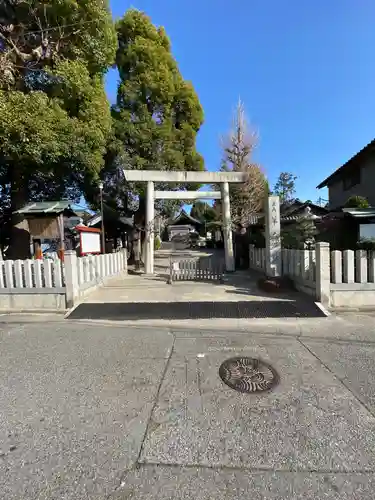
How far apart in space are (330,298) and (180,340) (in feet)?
11.5

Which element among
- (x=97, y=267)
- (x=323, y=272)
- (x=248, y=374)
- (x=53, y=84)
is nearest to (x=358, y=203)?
(x=323, y=272)

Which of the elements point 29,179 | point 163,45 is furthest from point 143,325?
point 163,45

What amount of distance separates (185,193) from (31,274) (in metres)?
6.94

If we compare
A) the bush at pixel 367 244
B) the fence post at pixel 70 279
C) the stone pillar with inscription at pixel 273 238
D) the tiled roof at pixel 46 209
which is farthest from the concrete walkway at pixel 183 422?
the tiled roof at pixel 46 209

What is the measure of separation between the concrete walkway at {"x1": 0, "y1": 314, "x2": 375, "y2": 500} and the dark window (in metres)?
11.5

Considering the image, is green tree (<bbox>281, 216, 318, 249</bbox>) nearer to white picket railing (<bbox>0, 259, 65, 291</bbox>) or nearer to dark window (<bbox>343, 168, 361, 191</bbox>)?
dark window (<bbox>343, 168, 361, 191</bbox>)

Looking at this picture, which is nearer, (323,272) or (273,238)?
(323,272)

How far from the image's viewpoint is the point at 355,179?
1313cm

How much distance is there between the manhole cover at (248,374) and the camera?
2.77m

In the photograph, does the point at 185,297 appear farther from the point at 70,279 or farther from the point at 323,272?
the point at 323,272

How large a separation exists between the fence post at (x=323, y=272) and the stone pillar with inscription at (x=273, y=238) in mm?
2351

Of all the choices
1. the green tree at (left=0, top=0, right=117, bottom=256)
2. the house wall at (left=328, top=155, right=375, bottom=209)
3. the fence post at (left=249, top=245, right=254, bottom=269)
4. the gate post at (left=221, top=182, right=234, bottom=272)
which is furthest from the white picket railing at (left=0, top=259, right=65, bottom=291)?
the house wall at (left=328, top=155, right=375, bottom=209)

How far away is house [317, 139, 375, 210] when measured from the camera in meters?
11.5

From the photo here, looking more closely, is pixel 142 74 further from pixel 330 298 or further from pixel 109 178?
pixel 330 298
